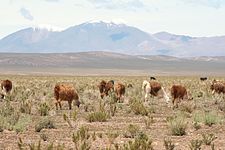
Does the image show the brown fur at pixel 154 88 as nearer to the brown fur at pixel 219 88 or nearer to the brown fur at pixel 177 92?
the brown fur at pixel 177 92

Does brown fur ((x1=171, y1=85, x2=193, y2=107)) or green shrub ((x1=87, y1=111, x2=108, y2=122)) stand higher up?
brown fur ((x1=171, y1=85, x2=193, y2=107))

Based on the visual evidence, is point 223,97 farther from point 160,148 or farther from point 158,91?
point 160,148

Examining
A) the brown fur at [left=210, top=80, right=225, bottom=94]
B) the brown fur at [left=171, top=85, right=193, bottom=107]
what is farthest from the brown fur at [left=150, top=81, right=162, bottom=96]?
the brown fur at [left=210, top=80, right=225, bottom=94]

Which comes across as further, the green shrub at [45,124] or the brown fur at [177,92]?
the brown fur at [177,92]

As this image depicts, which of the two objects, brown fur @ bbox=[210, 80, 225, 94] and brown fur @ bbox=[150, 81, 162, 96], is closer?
brown fur @ bbox=[150, 81, 162, 96]

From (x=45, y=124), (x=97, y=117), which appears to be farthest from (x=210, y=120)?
(x=45, y=124)

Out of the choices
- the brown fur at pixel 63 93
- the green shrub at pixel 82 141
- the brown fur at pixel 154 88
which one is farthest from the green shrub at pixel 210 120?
the brown fur at pixel 154 88

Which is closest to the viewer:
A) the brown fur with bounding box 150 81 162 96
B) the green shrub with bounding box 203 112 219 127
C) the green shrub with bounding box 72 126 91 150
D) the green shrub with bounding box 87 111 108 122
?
the green shrub with bounding box 72 126 91 150

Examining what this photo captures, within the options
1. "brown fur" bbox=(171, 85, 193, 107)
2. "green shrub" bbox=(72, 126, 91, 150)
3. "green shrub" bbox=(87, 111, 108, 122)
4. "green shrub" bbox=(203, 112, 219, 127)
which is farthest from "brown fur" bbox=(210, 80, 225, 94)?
"green shrub" bbox=(72, 126, 91, 150)

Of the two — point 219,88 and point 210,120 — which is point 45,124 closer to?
point 210,120

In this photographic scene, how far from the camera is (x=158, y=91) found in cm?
2373

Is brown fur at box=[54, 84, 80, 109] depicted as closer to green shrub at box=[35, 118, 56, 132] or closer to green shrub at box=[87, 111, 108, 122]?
green shrub at box=[87, 111, 108, 122]

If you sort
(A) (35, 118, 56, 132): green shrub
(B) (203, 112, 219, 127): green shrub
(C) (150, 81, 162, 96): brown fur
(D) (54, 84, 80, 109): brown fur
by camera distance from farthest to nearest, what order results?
(C) (150, 81, 162, 96): brown fur, (D) (54, 84, 80, 109): brown fur, (B) (203, 112, 219, 127): green shrub, (A) (35, 118, 56, 132): green shrub

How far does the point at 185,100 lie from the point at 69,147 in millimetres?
12721
